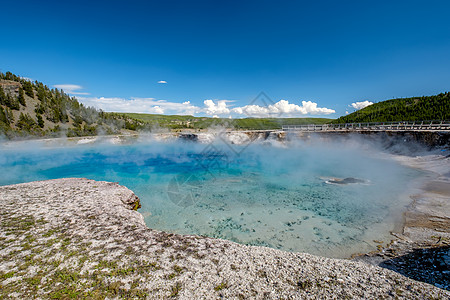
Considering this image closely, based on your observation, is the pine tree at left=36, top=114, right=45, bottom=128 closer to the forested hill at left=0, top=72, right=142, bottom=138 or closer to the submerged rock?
the forested hill at left=0, top=72, right=142, bottom=138

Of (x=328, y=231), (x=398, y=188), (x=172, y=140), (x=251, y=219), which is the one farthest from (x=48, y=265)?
(x=172, y=140)

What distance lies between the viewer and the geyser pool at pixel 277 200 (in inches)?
349

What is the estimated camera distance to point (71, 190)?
1010cm

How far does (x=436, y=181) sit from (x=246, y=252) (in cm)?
1846

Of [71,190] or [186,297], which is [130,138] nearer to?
[71,190]

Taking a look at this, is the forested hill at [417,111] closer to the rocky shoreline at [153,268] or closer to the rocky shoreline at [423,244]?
the rocky shoreline at [423,244]

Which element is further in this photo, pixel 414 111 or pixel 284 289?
pixel 414 111

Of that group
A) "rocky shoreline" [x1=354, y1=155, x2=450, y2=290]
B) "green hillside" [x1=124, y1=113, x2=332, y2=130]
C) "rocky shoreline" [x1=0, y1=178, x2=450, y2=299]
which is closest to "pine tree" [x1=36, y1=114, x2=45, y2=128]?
"green hillside" [x1=124, y1=113, x2=332, y2=130]

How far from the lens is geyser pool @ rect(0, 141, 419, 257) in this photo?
8875mm

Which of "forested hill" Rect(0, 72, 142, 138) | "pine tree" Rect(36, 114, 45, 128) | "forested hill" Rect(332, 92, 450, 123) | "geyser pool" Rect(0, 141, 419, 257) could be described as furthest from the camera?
"forested hill" Rect(332, 92, 450, 123)

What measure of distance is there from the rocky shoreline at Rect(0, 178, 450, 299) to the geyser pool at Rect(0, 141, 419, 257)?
3102 millimetres

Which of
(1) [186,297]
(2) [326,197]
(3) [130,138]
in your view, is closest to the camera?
(1) [186,297]

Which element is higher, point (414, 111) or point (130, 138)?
point (414, 111)

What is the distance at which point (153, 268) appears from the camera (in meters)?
4.68
